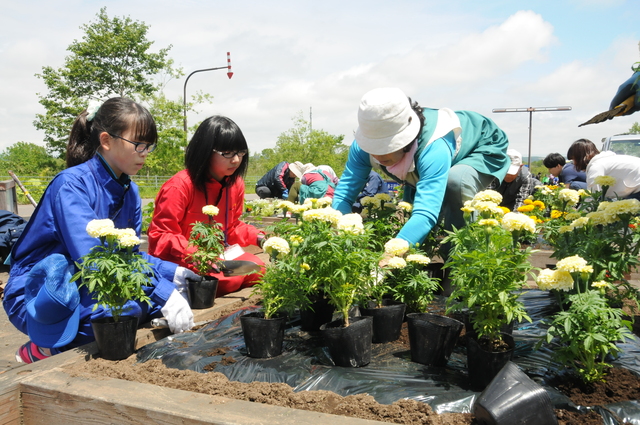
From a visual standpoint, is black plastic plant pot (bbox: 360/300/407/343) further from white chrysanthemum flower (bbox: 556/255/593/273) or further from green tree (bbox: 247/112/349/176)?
green tree (bbox: 247/112/349/176)

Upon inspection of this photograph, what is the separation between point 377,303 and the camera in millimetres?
2602

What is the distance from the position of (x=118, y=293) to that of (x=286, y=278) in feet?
2.64

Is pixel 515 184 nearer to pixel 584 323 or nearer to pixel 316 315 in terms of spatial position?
pixel 316 315

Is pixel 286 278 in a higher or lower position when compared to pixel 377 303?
higher

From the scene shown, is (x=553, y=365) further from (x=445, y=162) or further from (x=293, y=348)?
(x=445, y=162)

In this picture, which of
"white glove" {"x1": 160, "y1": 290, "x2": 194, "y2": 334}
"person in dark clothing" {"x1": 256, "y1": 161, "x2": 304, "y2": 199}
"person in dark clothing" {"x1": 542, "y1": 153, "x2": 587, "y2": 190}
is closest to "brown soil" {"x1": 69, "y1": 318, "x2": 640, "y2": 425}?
"white glove" {"x1": 160, "y1": 290, "x2": 194, "y2": 334}

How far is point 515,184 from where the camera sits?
6480 mm

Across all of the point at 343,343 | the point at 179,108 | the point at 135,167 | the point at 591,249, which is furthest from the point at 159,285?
the point at 179,108

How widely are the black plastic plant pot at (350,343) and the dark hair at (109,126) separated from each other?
1.48 metres

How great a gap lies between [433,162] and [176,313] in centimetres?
185

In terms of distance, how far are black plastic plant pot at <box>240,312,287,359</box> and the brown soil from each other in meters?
0.25

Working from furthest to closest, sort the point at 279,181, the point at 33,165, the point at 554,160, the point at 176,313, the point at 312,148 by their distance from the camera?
the point at 33,165 < the point at 312,148 < the point at 279,181 < the point at 554,160 < the point at 176,313

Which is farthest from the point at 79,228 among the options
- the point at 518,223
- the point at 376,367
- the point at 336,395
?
the point at 518,223

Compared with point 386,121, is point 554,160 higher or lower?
lower
